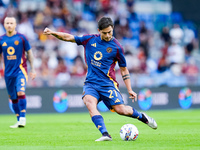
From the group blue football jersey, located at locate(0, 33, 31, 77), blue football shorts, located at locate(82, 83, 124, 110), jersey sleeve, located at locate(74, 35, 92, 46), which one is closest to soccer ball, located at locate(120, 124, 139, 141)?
blue football shorts, located at locate(82, 83, 124, 110)

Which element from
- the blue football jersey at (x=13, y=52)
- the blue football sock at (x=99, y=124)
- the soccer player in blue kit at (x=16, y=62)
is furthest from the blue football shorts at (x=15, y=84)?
the blue football sock at (x=99, y=124)

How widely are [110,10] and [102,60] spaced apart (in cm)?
1453

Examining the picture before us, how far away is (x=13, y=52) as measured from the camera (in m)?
11.3

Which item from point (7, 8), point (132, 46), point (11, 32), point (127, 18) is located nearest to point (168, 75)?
point (132, 46)

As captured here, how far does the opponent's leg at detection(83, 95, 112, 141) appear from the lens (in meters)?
7.81

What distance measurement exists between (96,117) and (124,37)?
14.2 m

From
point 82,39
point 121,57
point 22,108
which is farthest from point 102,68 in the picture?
point 22,108

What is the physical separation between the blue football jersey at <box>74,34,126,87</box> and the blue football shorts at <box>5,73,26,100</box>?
10.7ft

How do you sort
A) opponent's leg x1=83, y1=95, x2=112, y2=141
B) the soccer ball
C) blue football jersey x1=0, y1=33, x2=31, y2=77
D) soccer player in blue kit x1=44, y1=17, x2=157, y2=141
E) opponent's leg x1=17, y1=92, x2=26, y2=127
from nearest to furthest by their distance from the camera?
opponent's leg x1=83, y1=95, x2=112, y2=141 < the soccer ball < soccer player in blue kit x1=44, y1=17, x2=157, y2=141 < opponent's leg x1=17, y1=92, x2=26, y2=127 < blue football jersey x1=0, y1=33, x2=31, y2=77

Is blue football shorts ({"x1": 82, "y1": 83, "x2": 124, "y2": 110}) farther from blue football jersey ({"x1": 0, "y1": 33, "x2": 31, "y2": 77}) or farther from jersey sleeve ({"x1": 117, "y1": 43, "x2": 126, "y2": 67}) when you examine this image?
blue football jersey ({"x1": 0, "y1": 33, "x2": 31, "y2": 77})

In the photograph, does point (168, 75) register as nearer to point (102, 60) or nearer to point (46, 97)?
point (46, 97)

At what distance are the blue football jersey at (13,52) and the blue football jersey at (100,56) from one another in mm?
3338

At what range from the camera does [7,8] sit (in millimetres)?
20422

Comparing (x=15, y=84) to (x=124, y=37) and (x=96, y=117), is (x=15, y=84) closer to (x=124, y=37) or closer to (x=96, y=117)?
(x=96, y=117)
